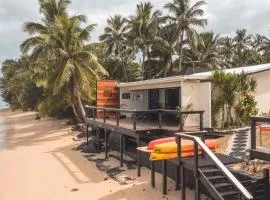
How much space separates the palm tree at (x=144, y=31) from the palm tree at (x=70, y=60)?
1231 centimetres

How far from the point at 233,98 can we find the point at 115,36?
27.9 meters

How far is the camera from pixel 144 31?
38.9 m

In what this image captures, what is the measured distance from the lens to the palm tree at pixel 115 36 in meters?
42.5

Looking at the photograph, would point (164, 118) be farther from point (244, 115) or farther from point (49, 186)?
point (49, 186)

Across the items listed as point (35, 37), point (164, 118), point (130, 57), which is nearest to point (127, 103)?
point (164, 118)

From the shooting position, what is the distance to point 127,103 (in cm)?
2267

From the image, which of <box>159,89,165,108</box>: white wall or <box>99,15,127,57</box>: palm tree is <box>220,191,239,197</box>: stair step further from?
<box>99,15,127,57</box>: palm tree

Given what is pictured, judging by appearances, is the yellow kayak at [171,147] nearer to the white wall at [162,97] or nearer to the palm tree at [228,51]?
the white wall at [162,97]

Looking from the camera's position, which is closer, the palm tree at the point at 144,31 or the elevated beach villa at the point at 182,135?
the elevated beach villa at the point at 182,135

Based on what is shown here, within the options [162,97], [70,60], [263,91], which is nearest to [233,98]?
[263,91]

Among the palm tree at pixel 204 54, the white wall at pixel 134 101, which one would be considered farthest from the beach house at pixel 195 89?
the palm tree at pixel 204 54

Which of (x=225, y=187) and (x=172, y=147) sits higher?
(x=172, y=147)

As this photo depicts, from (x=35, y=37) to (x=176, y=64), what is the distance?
16.1 metres

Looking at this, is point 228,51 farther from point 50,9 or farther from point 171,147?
point 171,147
